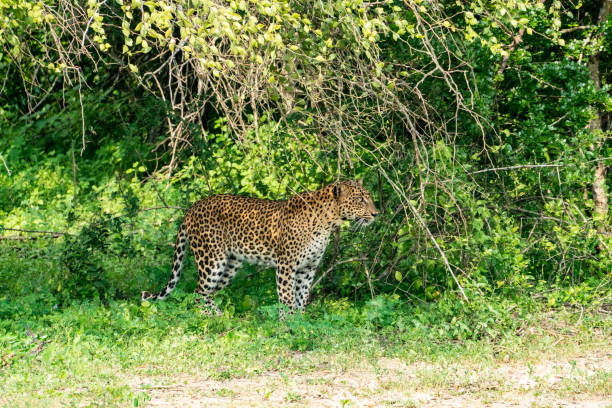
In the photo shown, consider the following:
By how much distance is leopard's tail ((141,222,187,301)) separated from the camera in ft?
28.1

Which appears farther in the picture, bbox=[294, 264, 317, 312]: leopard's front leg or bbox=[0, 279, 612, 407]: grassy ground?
bbox=[294, 264, 317, 312]: leopard's front leg

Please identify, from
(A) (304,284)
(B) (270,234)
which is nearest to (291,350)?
(A) (304,284)

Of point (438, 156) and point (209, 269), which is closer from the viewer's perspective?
point (438, 156)

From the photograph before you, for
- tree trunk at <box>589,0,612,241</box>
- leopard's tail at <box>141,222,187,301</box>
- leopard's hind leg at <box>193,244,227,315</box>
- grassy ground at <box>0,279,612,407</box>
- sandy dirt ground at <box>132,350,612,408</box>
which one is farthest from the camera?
tree trunk at <box>589,0,612,241</box>

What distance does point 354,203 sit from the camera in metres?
8.43

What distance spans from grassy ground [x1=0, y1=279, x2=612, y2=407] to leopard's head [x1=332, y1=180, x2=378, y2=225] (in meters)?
0.86

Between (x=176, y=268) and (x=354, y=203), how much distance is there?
6.36 feet

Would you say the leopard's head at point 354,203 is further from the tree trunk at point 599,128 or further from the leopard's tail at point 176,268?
the tree trunk at point 599,128

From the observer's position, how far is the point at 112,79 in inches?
588

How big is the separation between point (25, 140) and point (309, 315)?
364 inches

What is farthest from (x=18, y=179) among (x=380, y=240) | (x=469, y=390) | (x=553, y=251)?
(x=469, y=390)

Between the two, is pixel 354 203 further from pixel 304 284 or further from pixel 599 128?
pixel 599 128

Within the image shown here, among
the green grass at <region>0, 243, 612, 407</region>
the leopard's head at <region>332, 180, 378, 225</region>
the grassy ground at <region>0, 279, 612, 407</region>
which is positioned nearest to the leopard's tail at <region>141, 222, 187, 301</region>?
the green grass at <region>0, 243, 612, 407</region>

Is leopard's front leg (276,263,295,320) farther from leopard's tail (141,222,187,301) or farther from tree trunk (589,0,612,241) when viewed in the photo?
tree trunk (589,0,612,241)
